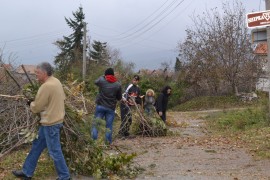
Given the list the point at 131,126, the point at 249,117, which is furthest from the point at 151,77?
the point at 131,126

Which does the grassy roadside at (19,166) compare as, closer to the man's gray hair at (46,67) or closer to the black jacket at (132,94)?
the man's gray hair at (46,67)

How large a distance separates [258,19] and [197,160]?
5040mm

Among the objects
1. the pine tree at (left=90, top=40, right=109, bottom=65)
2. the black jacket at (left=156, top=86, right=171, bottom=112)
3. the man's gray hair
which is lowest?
the black jacket at (left=156, top=86, right=171, bottom=112)

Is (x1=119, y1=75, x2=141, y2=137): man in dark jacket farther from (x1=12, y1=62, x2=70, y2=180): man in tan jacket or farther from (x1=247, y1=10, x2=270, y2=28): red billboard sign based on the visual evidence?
(x1=12, y1=62, x2=70, y2=180): man in tan jacket

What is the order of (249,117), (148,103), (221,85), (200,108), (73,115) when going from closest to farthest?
(73,115) → (148,103) → (249,117) → (200,108) → (221,85)

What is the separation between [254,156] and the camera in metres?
9.02

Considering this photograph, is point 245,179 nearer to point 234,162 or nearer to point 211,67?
point 234,162

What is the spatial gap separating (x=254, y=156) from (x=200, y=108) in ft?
79.9

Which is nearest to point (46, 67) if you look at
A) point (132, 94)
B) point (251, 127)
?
point (132, 94)

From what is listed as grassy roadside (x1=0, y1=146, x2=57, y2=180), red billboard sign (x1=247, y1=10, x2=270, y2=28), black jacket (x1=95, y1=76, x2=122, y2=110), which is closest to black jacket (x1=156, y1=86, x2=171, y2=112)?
red billboard sign (x1=247, y1=10, x2=270, y2=28)

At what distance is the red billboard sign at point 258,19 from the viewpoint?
1173 centimetres

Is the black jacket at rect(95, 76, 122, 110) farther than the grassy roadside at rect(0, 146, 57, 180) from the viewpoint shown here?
Yes

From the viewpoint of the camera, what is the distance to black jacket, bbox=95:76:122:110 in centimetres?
1039

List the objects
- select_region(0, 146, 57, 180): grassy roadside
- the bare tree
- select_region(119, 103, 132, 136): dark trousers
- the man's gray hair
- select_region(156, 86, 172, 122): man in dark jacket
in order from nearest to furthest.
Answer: the man's gray hair
select_region(0, 146, 57, 180): grassy roadside
select_region(119, 103, 132, 136): dark trousers
select_region(156, 86, 172, 122): man in dark jacket
the bare tree
